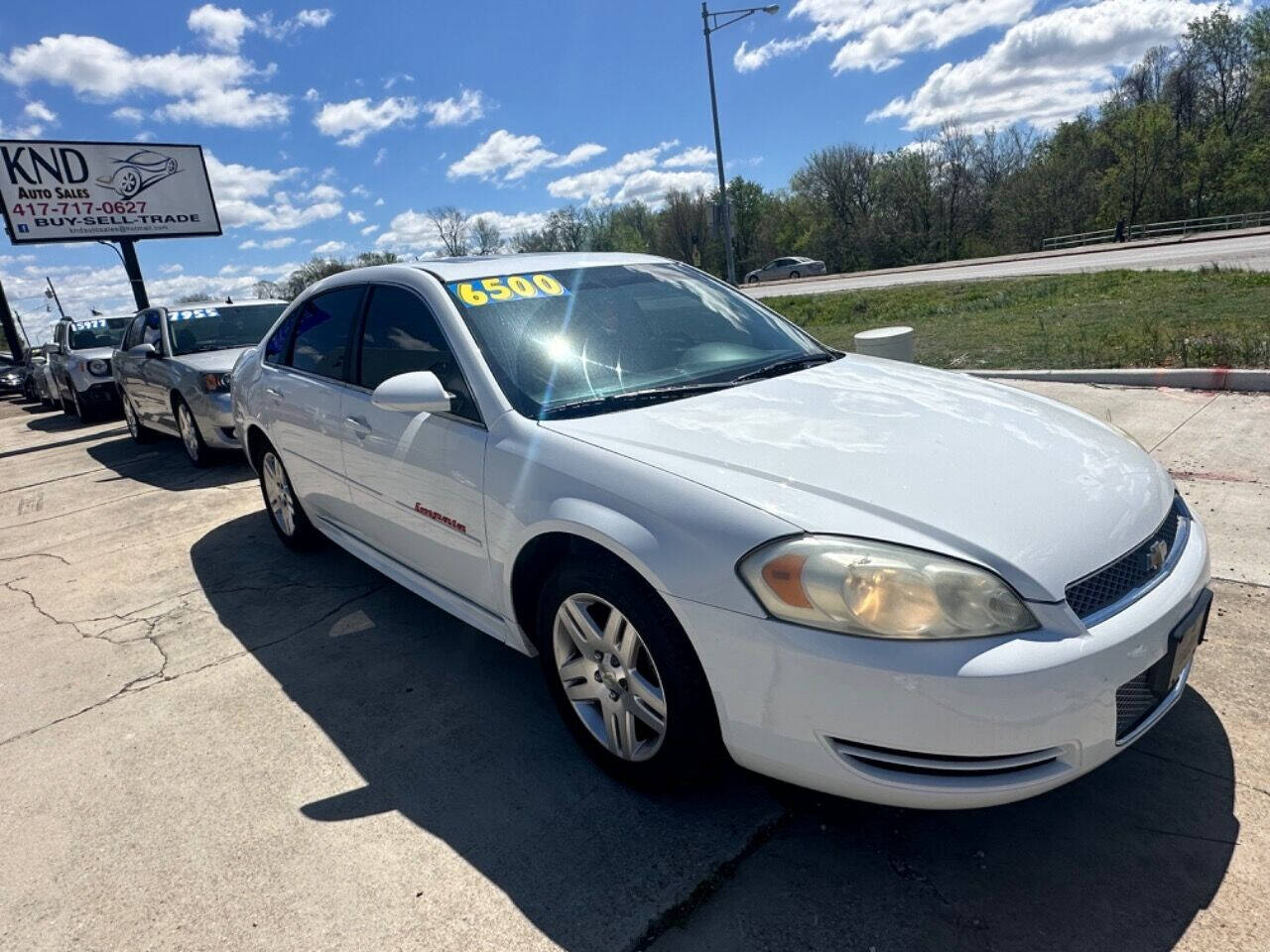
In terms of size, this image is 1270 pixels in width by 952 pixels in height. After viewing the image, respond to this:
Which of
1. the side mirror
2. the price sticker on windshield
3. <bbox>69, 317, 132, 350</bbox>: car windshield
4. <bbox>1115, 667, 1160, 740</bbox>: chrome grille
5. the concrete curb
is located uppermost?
<bbox>69, 317, 132, 350</bbox>: car windshield

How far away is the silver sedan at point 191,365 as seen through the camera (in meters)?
7.19

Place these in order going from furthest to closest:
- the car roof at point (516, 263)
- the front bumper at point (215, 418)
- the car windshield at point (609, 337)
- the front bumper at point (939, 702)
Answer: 1. the front bumper at point (215, 418)
2. the car roof at point (516, 263)
3. the car windshield at point (609, 337)
4. the front bumper at point (939, 702)

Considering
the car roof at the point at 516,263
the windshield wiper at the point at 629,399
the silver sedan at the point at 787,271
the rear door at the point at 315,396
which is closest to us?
the windshield wiper at the point at 629,399

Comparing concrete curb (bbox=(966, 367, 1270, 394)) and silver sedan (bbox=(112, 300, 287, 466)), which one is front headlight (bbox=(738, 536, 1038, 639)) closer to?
concrete curb (bbox=(966, 367, 1270, 394))

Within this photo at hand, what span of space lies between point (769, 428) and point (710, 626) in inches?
27.9

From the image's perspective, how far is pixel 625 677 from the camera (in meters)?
2.27

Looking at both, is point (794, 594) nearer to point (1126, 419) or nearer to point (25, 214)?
point (1126, 419)

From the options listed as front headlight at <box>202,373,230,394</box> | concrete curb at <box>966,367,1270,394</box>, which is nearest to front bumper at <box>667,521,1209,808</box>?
concrete curb at <box>966,367,1270,394</box>

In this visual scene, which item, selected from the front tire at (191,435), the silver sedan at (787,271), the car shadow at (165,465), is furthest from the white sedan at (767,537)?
the silver sedan at (787,271)

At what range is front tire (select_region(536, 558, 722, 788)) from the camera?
207 centimetres

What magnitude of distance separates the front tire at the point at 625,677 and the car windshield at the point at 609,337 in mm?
662

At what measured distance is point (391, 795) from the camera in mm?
2529

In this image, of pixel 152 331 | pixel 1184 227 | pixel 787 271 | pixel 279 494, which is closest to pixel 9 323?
pixel 152 331

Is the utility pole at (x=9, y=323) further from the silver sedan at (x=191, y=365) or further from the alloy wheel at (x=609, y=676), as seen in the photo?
the alloy wheel at (x=609, y=676)
